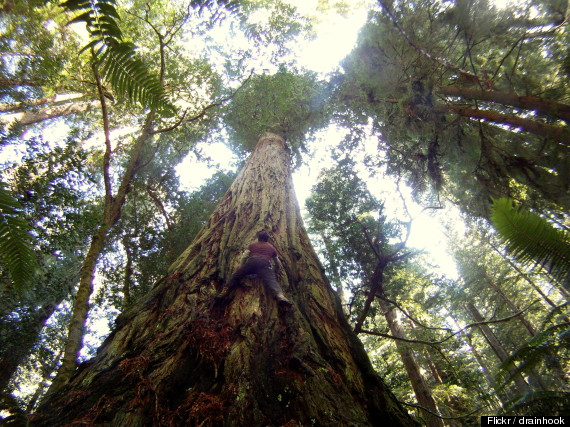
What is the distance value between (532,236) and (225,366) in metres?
1.77

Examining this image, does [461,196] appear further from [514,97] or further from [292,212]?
[292,212]

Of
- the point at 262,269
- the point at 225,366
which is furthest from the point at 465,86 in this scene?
the point at 225,366

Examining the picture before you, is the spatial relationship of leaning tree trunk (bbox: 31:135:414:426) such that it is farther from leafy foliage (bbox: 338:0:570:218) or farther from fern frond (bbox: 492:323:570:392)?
leafy foliage (bbox: 338:0:570:218)

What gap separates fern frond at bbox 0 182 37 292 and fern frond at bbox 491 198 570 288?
7.35 ft

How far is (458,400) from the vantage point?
8.35 metres

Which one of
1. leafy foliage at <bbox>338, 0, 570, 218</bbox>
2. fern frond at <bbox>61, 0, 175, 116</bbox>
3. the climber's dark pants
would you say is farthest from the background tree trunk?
fern frond at <bbox>61, 0, 175, 116</bbox>

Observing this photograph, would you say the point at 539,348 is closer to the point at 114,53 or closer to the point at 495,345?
the point at 114,53

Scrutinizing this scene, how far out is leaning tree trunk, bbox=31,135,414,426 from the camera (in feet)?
4.51

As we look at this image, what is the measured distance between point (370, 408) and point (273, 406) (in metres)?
0.63

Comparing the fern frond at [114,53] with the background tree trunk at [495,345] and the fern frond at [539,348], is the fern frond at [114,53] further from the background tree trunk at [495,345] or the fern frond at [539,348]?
the background tree trunk at [495,345]

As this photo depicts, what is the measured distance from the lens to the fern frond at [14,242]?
1234mm

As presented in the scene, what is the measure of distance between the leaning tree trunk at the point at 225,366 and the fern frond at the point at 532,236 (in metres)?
1.18

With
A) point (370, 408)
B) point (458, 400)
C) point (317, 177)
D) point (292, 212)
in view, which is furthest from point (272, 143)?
point (458, 400)

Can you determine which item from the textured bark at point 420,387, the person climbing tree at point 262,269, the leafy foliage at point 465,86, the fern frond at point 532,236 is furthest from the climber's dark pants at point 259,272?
the textured bark at point 420,387
